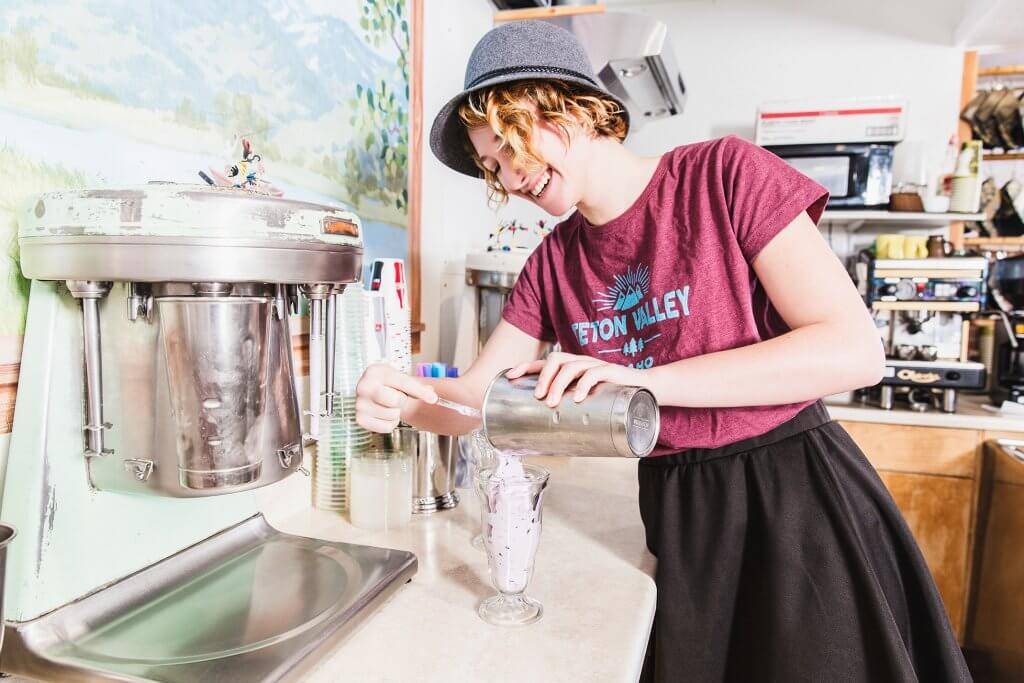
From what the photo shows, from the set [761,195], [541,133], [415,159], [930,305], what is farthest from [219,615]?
[930,305]

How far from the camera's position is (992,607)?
7.56 feet

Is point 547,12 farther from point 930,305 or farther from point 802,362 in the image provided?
point 930,305

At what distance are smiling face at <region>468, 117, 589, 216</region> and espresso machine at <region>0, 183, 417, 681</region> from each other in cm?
30

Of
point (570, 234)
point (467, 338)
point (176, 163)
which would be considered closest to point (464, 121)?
point (570, 234)

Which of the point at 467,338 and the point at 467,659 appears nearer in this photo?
the point at 467,659

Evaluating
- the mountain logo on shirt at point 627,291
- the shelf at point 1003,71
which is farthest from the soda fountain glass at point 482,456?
the shelf at point 1003,71

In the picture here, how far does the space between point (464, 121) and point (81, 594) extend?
0.76 metres

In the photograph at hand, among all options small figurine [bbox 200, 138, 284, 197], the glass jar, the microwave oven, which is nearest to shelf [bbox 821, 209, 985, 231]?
the microwave oven

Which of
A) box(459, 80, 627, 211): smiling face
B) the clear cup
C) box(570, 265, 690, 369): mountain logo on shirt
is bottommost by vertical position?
the clear cup

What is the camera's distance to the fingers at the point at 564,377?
2.28 ft

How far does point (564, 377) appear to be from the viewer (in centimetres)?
70

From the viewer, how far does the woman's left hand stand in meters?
0.70

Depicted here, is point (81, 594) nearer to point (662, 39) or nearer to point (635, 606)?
point (635, 606)

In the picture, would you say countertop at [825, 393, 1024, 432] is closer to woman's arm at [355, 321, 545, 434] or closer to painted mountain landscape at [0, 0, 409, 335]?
woman's arm at [355, 321, 545, 434]
